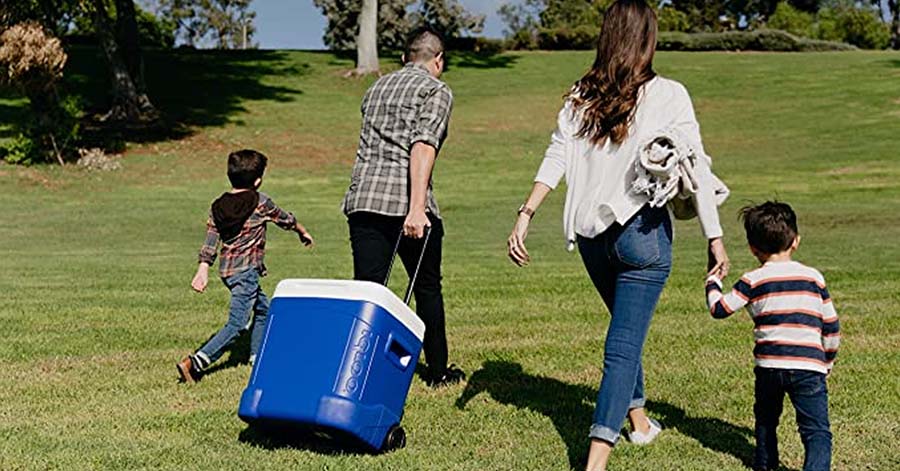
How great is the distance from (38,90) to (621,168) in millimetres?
21816

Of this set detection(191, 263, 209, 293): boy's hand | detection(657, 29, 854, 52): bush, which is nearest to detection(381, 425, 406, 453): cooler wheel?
detection(191, 263, 209, 293): boy's hand

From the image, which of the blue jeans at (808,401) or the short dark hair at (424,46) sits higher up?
the short dark hair at (424,46)

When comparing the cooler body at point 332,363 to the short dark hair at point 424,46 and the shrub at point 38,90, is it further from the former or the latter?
the shrub at point 38,90

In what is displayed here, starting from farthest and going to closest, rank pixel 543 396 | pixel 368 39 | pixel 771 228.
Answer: pixel 368 39 → pixel 543 396 → pixel 771 228

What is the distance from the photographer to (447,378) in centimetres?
653

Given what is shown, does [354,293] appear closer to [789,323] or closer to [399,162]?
[399,162]

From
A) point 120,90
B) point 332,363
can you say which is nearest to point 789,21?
point 120,90

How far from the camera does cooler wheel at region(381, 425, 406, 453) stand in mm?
5031

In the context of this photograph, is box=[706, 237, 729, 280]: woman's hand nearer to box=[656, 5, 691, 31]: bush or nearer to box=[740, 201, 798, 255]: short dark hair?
box=[740, 201, 798, 255]: short dark hair

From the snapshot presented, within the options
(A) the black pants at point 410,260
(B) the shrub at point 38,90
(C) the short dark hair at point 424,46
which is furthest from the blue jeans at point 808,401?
(B) the shrub at point 38,90

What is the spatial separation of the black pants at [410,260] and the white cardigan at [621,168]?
4.60 feet

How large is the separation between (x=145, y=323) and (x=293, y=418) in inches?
177

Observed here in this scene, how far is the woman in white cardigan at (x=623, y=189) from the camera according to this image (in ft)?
15.0

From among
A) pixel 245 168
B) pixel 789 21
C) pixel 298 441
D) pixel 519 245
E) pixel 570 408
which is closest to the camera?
pixel 519 245
